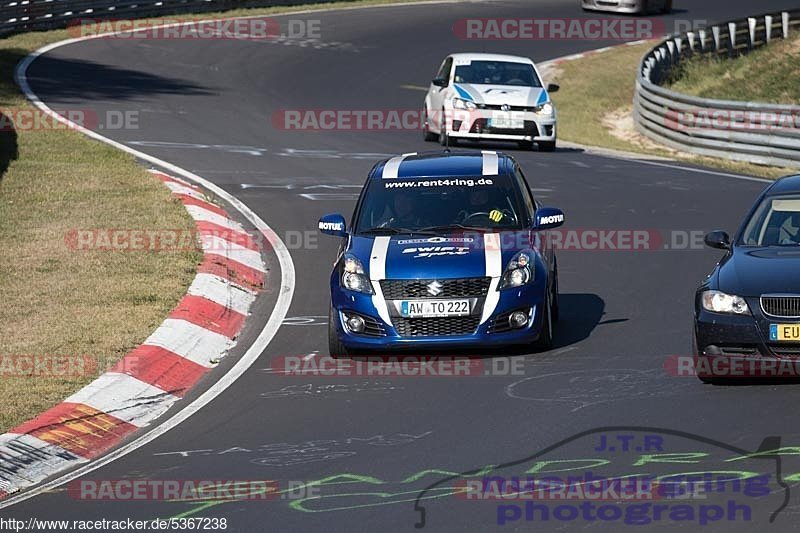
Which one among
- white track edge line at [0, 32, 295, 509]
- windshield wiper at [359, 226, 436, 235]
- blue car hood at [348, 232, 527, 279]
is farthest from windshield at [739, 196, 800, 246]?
white track edge line at [0, 32, 295, 509]

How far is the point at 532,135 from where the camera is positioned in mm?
25797

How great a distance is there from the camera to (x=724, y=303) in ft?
33.3

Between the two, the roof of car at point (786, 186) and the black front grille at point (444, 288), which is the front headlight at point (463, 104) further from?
the black front grille at point (444, 288)

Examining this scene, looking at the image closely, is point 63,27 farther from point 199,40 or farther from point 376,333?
point 376,333

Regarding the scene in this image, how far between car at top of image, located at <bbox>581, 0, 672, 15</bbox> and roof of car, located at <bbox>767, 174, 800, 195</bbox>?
137 feet

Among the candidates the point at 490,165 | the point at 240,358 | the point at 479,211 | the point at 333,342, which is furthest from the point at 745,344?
the point at 240,358

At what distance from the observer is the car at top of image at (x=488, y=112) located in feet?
84.6

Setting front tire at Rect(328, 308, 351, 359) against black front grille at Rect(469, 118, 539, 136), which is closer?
front tire at Rect(328, 308, 351, 359)

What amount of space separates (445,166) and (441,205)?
0.58 m

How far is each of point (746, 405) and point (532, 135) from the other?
16516mm

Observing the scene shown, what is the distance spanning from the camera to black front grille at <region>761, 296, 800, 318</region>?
9867 mm

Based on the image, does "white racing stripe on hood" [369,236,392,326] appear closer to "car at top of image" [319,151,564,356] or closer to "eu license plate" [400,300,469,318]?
"car at top of image" [319,151,564,356]
